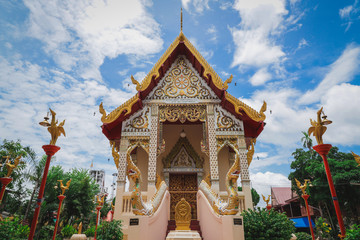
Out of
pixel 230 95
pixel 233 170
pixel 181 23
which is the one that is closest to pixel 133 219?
pixel 233 170

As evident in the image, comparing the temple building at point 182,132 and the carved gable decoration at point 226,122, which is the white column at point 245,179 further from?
the carved gable decoration at point 226,122

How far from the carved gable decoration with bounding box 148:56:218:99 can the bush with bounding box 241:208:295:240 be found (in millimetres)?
5252

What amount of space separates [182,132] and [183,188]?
262 cm

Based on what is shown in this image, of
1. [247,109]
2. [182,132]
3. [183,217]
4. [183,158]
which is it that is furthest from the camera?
[182,132]

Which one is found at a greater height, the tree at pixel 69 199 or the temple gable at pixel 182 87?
the temple gable at pixel 182 87

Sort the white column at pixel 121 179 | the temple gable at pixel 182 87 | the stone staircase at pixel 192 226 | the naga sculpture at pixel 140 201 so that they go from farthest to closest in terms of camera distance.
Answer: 1. the temple gable at pixel 182 87
2. the stone staircase at pixel 192 226
3. the white column at pixel 121 179
4. the naga sculpture at pixel 140 201

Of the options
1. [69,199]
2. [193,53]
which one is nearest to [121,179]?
[193,53]

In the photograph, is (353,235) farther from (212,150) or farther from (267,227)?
(212,150)

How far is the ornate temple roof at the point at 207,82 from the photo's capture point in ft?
27.6

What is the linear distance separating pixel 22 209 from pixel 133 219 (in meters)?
18.4

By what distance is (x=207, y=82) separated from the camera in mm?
9414

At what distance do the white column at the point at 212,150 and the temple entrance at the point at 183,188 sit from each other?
7.60ft

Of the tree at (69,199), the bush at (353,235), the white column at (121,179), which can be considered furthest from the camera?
the tree at (69,199)

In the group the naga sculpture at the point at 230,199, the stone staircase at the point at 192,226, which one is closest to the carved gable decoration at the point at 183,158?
the stone staircase at the point at 192,226
